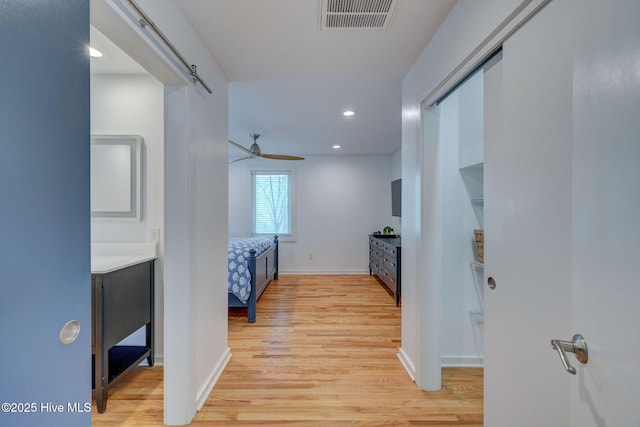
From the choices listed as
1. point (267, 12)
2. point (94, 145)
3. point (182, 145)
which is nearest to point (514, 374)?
point (182, 145)

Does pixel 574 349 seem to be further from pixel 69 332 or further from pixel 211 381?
pixel 211 381

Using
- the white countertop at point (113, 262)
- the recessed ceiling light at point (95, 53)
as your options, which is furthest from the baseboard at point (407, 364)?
the recessed ceiling light at point (95, 53)

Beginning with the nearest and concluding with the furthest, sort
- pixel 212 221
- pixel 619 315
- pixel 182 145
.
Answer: pixel 619 315, pixel 182 145, pixel 212 221

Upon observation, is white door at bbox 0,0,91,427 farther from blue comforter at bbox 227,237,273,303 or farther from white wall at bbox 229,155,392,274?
white wall at bbox 229,155,392,274

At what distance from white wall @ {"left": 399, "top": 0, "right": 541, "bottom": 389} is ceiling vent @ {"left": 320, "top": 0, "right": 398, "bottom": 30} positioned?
0.36 meters

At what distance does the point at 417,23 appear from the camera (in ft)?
5.22

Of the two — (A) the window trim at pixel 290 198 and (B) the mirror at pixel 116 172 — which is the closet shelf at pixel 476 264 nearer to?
(B) the mirror at pixel 116 172

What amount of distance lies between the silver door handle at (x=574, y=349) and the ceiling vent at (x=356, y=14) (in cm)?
164

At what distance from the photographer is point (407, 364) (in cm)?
215

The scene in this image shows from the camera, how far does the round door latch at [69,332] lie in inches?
29.7

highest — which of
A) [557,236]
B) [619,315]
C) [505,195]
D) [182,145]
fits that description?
[182,145]

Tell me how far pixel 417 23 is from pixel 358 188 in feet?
13.7

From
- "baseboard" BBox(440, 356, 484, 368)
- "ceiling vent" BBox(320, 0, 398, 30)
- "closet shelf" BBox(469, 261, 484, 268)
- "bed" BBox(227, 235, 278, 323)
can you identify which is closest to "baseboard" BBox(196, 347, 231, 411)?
"bed" BBox(227, 235, 278, 323)

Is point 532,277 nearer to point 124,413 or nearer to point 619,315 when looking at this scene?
point 619,315
